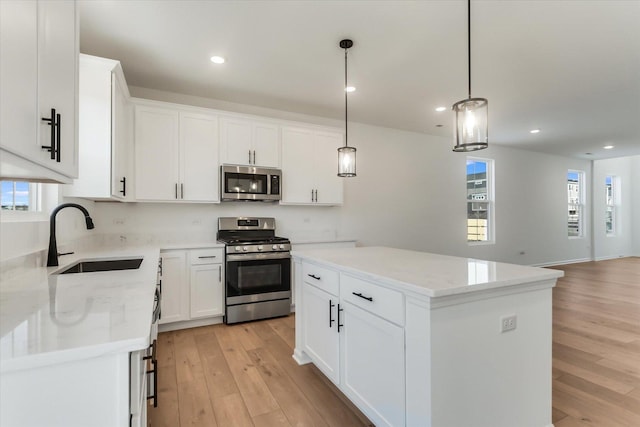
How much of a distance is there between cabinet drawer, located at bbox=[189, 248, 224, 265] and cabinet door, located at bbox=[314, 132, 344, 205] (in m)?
1.50

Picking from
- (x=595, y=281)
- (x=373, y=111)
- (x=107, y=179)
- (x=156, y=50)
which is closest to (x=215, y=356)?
(x=107, y=179)

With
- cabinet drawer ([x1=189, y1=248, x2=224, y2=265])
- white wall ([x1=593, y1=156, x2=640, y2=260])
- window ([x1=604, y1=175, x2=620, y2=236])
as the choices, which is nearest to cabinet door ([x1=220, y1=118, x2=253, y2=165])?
cabinet drawer ([x1=189, y1=248, x2=224, y2=265])

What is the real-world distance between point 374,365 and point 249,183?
270cm

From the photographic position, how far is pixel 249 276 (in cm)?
360

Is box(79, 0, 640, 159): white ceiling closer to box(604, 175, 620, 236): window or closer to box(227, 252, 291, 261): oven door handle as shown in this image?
box(227, 252, 291, 261): oven door handle

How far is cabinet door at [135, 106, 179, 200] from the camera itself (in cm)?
330

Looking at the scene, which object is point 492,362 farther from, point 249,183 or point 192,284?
point 249,183

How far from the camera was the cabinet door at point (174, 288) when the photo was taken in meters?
3.28

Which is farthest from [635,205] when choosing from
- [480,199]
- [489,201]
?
[480,199]

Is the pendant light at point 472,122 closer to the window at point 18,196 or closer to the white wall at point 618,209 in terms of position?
the window at point 18,196

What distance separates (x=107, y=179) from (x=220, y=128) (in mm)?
1471

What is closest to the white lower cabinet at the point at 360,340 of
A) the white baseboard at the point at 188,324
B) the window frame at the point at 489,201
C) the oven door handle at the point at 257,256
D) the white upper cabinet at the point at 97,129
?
the oven door handle at the point at 257,256

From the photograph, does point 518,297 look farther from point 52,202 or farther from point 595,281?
point 595,281

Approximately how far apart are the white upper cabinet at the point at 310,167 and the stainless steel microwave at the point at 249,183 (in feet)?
0.57
